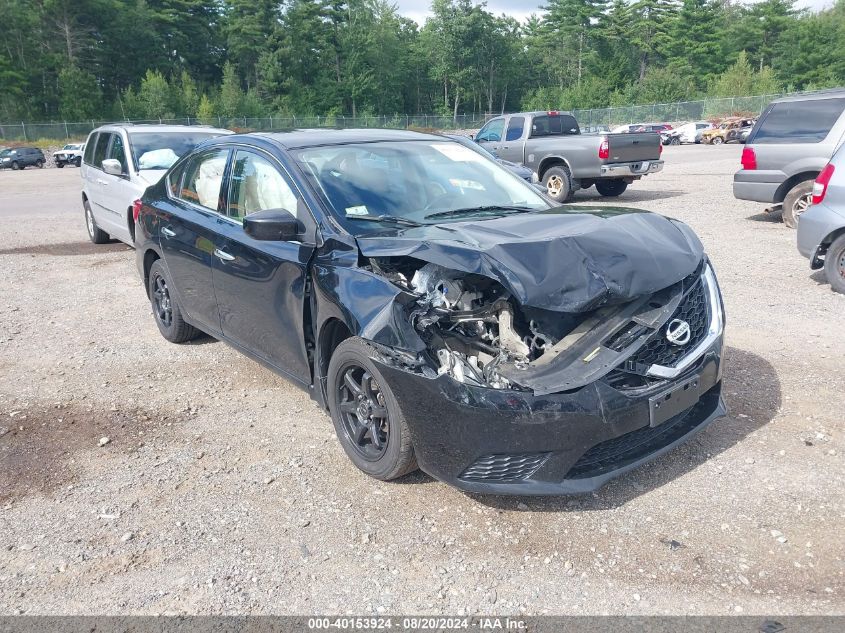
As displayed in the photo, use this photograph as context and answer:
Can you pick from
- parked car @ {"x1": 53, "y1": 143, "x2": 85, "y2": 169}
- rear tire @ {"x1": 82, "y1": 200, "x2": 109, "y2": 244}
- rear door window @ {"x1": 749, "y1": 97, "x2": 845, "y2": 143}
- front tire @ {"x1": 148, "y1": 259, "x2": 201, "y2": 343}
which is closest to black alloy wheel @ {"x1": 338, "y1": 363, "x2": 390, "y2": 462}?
front tire @ {"x1": 148, "y1": 259, "x2": 201, "y2": 343}

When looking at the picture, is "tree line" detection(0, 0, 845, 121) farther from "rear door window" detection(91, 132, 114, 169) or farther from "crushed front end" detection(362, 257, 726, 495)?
"crushed front end" detection(362, 257, 726, 495)

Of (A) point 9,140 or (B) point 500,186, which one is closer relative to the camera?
(B) point 500,186

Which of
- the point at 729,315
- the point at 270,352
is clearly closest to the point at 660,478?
the point at 270,352

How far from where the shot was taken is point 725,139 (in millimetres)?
41844

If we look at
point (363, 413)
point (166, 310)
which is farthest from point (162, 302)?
point (363, 413)

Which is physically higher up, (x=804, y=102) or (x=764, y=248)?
(x=804, y=102)

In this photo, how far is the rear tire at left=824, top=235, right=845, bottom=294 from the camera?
23.0 feet

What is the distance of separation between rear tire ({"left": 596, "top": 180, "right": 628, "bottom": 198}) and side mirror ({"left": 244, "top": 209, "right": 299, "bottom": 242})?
1220 cm

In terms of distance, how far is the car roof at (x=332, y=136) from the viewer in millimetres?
4625

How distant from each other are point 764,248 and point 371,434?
764 cm

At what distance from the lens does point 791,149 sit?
1034 cm

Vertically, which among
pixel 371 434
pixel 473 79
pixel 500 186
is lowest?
pixel 371 434

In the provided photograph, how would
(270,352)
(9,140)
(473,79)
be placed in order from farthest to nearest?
1. (473,79)
2. (9,140)
3. (270,352)

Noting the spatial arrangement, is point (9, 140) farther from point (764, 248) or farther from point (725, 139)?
point (764, 248)
